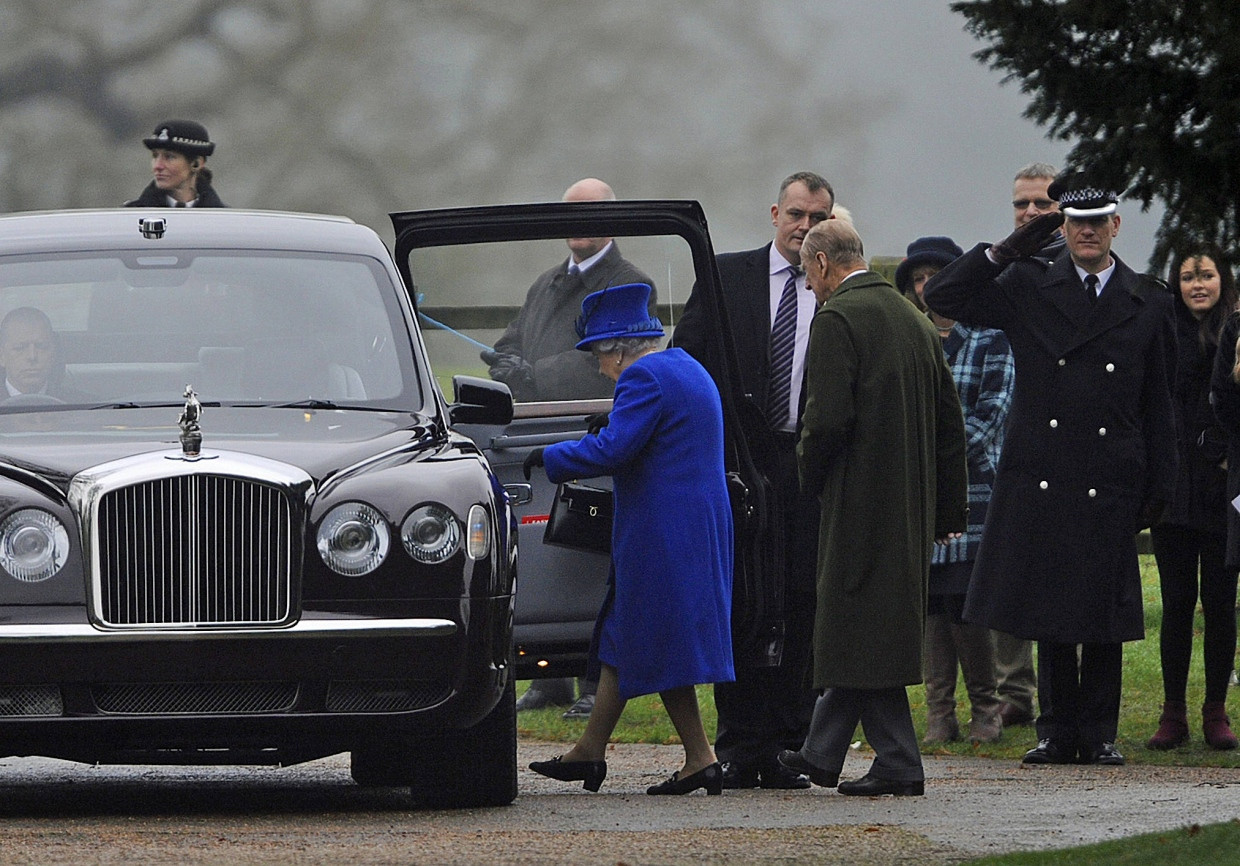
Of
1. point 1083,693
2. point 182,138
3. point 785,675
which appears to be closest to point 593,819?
point 785,675

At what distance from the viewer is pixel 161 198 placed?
9883mm

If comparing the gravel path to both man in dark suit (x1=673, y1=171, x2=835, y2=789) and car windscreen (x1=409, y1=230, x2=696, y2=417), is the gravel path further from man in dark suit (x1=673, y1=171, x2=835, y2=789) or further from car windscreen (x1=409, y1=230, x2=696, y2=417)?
car windscreen (x1=409, y1=230, x2=696, y2=417)

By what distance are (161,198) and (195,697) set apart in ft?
13.2

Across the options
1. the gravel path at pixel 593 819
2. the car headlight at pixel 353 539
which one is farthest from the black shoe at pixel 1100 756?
the car headlight at pixel 353 539

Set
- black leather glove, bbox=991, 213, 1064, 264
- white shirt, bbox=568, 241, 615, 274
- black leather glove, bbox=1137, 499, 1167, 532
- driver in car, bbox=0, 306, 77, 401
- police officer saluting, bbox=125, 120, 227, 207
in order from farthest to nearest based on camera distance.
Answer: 1. police officer saluting, bbox=125, 120, 227, 207
2. black leather glove, bbox=1137, 499, 1167, 532
3. black leather glove, bbox=991, 213, 1064, 264
4. white shirt, bbox=568, 241, 615, 274
5. driver in car, bbox=0, 306, 77, 401

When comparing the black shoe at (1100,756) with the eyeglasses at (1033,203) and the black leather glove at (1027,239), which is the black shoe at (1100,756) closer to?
the black leather glove at (1027,239)

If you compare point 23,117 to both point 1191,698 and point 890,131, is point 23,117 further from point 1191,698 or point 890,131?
point 1191,698

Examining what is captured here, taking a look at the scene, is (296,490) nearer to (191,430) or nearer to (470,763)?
(191,430)

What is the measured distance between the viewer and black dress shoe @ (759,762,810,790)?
8016 millimetres

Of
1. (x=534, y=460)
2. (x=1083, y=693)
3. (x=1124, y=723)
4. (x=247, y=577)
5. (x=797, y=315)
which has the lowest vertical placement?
(x=1124, y=723)

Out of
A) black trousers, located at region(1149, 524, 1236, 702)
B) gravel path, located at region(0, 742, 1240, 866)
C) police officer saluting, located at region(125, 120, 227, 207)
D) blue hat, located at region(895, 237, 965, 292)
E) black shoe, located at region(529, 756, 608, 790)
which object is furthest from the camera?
blue hat, located at region(895, 237, 965, 292)

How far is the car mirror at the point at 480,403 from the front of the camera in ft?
23.5

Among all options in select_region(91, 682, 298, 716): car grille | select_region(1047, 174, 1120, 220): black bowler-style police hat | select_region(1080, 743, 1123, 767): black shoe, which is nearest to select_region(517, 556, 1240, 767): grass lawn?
select_region(1080, 743, 1123, 767): black shoe

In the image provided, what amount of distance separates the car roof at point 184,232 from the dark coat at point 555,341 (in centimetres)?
61
